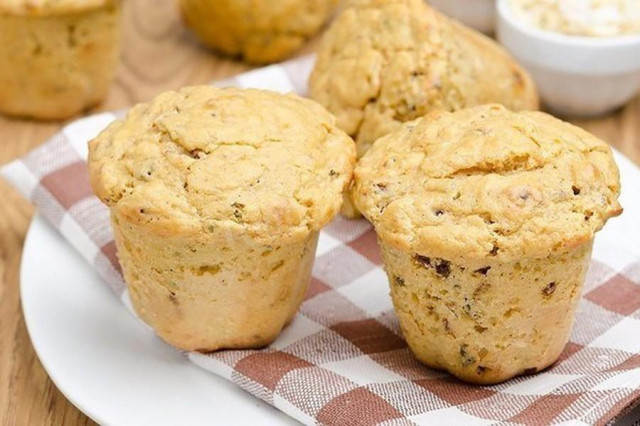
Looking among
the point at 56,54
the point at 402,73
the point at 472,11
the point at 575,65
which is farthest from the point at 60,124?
the point at 575,65

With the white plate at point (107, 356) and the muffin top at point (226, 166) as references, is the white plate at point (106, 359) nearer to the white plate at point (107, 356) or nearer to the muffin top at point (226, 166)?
the white plate at point (107, 356)

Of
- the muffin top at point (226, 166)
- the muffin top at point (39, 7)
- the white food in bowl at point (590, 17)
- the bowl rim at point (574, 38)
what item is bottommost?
the bowl rim at point (574, 38)

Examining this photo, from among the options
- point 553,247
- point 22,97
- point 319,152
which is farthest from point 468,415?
point 22,97

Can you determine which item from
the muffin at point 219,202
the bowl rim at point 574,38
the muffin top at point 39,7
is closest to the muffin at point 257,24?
the muffin top at point 39,7

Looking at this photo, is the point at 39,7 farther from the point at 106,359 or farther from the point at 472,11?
the point at 472,11

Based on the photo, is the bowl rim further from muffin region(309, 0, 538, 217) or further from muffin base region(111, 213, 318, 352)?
muffin base region(111, 213, 318, 352)

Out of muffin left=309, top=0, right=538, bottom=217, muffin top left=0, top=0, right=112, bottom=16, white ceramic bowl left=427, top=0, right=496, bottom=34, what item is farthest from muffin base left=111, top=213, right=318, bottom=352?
white ceramic bowl left=427, top=0, right=496, bottom=34
